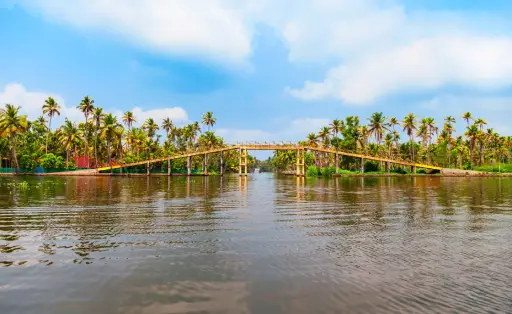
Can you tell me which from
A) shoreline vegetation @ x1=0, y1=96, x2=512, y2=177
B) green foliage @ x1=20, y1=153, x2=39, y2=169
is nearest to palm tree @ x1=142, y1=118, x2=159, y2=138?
shoreline vegetation @ x1=0, y1=96, x2=512, y2=177

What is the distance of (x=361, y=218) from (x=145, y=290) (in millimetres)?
12831

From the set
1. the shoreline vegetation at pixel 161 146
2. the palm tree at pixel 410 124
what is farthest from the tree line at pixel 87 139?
the palm tree at pixel 410 124

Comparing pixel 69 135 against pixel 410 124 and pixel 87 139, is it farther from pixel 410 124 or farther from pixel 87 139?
pixel 410 124

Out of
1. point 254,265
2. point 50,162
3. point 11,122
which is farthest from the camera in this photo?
point 50,162

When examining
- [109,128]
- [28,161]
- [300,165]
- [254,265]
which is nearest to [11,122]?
[28,161]

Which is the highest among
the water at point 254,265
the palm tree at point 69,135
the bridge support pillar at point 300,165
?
the palm tree at point 69,135

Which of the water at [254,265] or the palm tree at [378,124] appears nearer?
the water at [254,265]

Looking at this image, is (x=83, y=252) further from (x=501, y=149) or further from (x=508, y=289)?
(x=501, y=149)

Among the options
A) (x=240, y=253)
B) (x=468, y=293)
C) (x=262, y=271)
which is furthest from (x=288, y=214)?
(x=468, y=293)

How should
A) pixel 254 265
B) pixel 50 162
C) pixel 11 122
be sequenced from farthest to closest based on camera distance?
pixel 50 162 < pixel 11 122 < pixel 254 265

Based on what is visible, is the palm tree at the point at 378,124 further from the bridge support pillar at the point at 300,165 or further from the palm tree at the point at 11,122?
the palm tree at the point at 11,122

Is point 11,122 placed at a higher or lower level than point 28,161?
higher

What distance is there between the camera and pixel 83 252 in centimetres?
1071

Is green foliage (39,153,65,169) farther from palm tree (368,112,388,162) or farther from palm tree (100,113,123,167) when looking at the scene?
palm tree (368,112,388,162)
